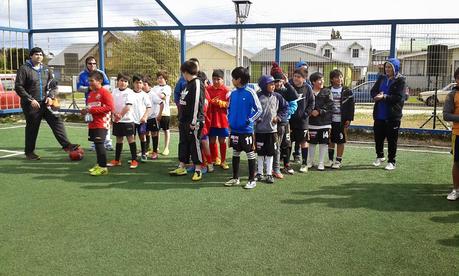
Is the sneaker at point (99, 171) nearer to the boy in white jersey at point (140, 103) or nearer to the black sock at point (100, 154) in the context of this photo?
the black sock at point (100, 154)

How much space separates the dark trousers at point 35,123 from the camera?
772 cm

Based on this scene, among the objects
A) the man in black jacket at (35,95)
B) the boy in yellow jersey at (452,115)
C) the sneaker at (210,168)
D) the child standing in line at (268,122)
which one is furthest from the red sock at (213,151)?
the boy in yellow jersey at (452,115)

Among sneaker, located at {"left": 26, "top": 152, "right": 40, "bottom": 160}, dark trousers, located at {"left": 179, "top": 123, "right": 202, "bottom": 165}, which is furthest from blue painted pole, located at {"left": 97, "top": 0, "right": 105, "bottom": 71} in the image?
dark trousers, located at {"left": 179, "top": 123, "right": 202, "bottom": 165}

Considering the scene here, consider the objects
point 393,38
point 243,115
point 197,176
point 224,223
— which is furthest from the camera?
point 393,38

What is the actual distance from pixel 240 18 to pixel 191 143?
528cm

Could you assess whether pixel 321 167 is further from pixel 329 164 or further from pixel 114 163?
pixel 114 163

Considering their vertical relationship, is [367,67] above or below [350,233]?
above

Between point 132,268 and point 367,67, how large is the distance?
289 inches

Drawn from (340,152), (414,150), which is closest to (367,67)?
(414,150)

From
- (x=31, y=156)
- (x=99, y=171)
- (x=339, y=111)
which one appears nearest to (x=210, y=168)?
(x=99, y=171)

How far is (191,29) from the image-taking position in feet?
35.0

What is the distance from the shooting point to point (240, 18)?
10766 millimetres

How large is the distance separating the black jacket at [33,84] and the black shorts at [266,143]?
159 inches

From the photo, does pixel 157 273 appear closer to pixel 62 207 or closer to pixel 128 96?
pixel 62 207
